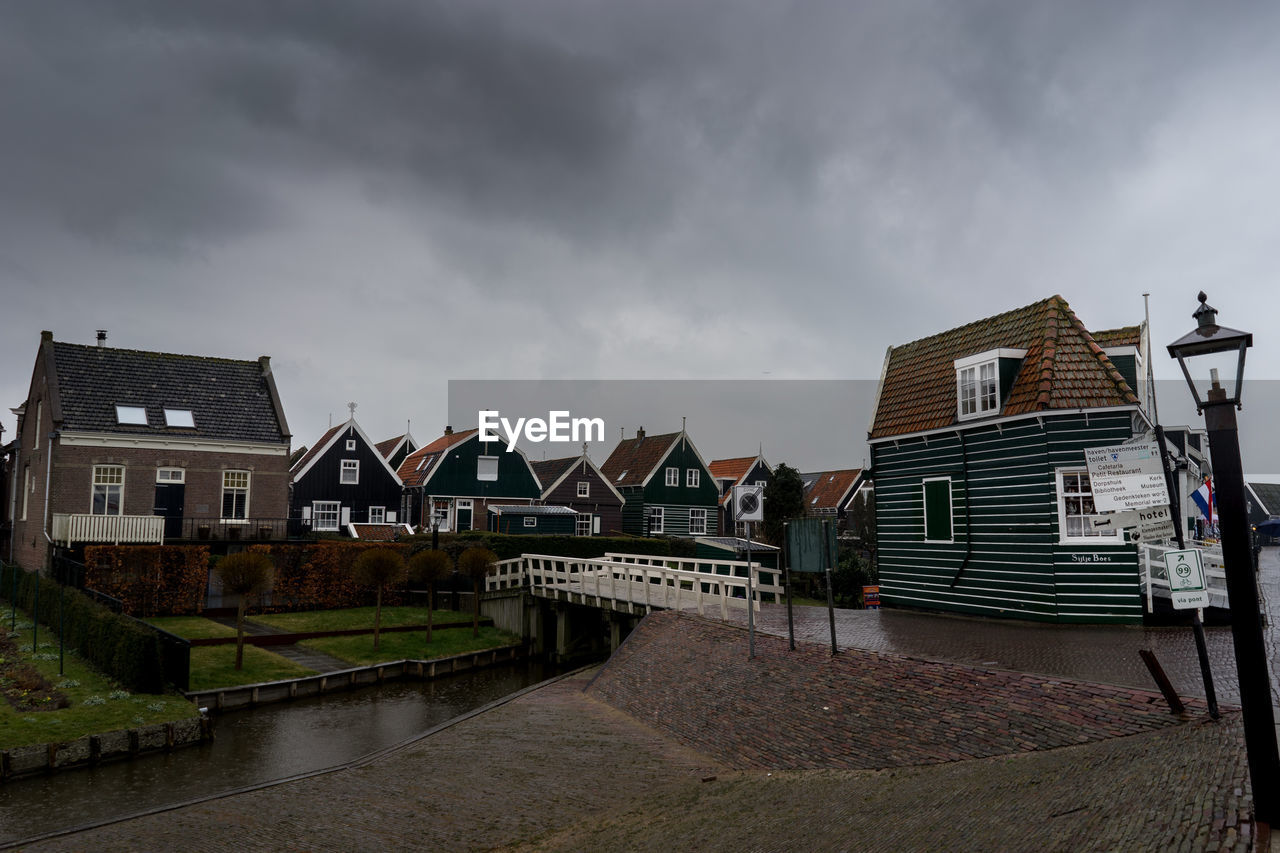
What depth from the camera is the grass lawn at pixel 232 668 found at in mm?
21594

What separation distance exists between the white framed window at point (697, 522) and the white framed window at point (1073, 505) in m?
38.9

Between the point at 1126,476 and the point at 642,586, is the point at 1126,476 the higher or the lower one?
the higher one

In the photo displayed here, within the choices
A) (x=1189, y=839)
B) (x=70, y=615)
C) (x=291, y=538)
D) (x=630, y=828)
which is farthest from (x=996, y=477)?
(x=291, y=538)

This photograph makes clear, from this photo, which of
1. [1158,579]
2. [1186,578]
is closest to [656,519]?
[1158,579]

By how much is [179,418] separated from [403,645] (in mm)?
15534

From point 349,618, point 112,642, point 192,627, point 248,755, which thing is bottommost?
point 248,755

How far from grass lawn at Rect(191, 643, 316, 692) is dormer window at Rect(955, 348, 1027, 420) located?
1897 cm

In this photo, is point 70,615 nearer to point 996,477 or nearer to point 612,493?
point 996,477

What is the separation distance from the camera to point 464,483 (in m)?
49.3

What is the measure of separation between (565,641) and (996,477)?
644 inches

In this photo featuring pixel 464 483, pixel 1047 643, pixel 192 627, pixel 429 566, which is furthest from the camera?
pixel 464 483

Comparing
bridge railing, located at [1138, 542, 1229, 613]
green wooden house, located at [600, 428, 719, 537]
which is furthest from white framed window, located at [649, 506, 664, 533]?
bridge railing, located at [1138, 542, 1229, 613]

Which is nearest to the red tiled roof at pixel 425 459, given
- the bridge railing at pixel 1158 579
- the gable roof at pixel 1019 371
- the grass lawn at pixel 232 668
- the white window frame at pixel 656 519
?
the white window frame at pixel 656 519

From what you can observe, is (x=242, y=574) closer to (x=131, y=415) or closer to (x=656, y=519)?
(x=131, y=415)
